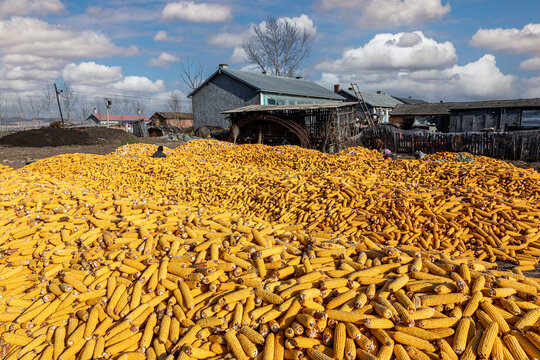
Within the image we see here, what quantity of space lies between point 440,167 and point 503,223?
14.9 ft

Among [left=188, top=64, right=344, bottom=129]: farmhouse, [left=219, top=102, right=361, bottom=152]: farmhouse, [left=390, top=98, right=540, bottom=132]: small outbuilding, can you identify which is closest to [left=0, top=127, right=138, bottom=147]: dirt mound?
[left=188, top=64, right=344, bottom=129]: farmhouse

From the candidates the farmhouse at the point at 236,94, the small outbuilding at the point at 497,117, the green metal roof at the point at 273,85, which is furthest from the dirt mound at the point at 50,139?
the small outbuilding at the point at 497,117

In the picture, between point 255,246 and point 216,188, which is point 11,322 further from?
point 216,188

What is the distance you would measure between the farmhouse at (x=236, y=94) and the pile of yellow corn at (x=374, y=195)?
22.0 meters

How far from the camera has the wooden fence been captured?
1753 centimetres

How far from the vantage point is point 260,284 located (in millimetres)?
3521

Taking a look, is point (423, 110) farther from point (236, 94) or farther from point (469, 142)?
point (469, 142)

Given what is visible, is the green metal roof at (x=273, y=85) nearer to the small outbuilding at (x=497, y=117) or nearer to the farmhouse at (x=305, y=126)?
the farmhouse at (x=305, y=126)

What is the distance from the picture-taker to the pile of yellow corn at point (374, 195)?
21.0 ft

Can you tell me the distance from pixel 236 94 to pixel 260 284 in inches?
1321

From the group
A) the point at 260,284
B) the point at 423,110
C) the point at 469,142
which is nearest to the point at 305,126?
the point at 469,142

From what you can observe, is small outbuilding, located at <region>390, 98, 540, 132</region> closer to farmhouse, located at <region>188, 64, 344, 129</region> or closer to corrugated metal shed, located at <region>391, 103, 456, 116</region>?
corrugated metal shed, located at <region>391, 103, 456, 116</region>

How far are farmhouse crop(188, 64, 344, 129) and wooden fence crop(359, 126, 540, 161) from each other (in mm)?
14466

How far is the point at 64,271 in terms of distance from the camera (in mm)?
4152
